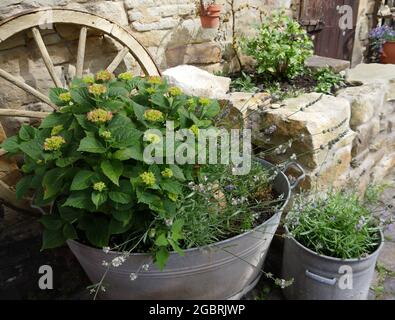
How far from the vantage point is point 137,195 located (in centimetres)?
131

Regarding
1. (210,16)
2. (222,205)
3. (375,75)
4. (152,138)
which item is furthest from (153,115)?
(375,75)

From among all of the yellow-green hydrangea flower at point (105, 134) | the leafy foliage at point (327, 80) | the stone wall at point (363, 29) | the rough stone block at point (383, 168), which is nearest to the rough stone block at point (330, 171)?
the leafy foliage at point (327, 80)

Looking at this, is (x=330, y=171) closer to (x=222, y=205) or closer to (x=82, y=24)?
(x=222, y=205)

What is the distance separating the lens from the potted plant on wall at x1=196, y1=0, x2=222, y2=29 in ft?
8.41

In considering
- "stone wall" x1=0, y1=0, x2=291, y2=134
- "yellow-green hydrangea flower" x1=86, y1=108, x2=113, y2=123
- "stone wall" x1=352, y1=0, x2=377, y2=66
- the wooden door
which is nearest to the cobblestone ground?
"yellow-green hydrangea flower" x1=86, y1=108, x2=113, y2=123

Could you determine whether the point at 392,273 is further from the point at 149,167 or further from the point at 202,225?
the point at 149,167

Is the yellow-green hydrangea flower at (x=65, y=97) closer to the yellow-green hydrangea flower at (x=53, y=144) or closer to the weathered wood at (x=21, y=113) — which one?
the yellow-green hydrangea flower at (x=53, y=144)

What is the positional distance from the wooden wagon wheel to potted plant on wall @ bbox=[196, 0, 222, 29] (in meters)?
0.57

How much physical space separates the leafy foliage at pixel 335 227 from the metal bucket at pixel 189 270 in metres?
0.20

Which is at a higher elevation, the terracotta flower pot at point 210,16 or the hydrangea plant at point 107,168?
the terracotta flower pot at point 210,16

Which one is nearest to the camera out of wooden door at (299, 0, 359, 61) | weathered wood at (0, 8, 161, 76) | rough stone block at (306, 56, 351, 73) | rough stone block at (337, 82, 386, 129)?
weathered wood at (0, 8, 161, 76)

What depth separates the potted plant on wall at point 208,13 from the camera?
2564 millimetres

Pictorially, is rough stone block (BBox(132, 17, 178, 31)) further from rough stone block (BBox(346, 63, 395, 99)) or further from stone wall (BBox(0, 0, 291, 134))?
rough stone block (BBox(346, 63, 395, 99))

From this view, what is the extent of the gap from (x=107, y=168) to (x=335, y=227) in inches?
43.7
